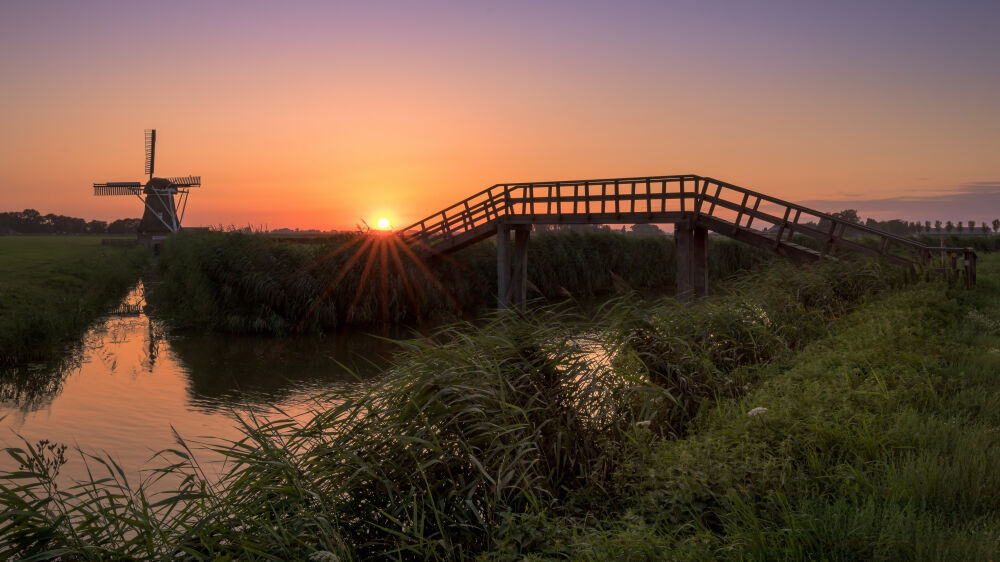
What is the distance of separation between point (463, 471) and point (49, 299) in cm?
1897

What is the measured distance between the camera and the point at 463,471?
17.4ft

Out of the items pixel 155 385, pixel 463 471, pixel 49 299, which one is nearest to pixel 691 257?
pixel 155 385

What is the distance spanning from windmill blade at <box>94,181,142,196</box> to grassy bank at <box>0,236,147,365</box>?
109 feet

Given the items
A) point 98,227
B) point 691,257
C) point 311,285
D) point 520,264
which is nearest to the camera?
point 691,257

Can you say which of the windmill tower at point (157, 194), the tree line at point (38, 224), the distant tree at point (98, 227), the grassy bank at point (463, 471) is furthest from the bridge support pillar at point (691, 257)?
the tree line at point (38, 224)

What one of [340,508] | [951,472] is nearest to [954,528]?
[951,472]

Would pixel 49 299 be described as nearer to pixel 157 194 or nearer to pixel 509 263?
pixel 509 263

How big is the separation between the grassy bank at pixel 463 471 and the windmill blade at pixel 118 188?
214 ft

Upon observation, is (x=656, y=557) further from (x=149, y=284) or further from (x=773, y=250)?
(x=149, y=284)

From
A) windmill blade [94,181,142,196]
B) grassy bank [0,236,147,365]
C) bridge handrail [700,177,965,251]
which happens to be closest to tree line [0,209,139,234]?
windmill blade [94,181,142,196]

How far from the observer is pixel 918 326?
28.8ft

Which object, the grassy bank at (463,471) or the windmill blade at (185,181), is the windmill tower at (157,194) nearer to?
the windmill blade at (185,181)

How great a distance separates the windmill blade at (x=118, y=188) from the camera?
6425 centimetres

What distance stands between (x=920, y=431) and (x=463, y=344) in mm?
4063
